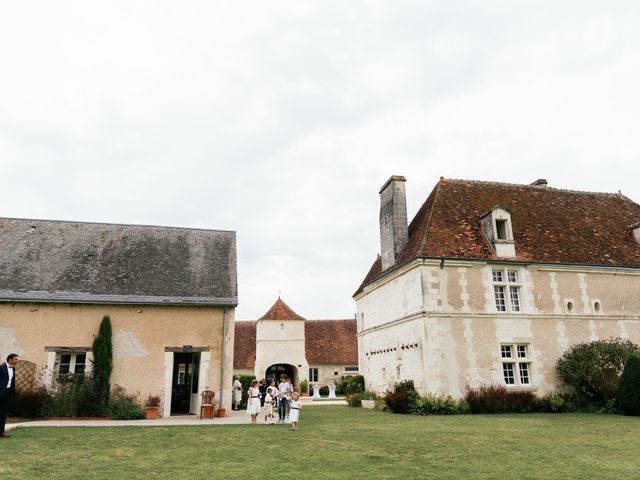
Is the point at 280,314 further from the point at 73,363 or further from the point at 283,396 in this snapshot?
the point at 283,396

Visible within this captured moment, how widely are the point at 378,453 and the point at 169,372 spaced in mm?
10110

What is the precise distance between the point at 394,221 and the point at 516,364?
7.21 meters

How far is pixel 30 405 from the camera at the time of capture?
46.7ft

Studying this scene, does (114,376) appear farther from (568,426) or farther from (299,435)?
(568,426)

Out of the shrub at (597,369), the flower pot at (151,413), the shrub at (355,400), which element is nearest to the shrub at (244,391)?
the shrub at (355,400)

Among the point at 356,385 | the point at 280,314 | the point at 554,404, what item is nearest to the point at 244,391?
the point at 356,385

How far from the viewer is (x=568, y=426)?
11750mm

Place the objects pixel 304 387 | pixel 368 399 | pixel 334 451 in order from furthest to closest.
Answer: pixel 304 387 < pixel 368 399 < pixel 334 451

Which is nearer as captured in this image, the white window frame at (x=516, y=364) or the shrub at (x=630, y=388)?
the shrub at (x=630, y=388)

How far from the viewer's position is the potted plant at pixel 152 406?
14.7 m

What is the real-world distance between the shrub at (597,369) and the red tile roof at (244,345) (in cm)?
2420

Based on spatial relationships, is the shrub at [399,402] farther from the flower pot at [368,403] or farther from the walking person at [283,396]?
the walking person at [283,396]

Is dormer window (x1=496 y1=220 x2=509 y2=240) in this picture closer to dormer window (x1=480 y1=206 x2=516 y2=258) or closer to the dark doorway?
dormer window (x1=480 y1=206 x2=516 y2=258)

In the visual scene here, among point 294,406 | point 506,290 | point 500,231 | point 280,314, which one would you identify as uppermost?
point 500,231
